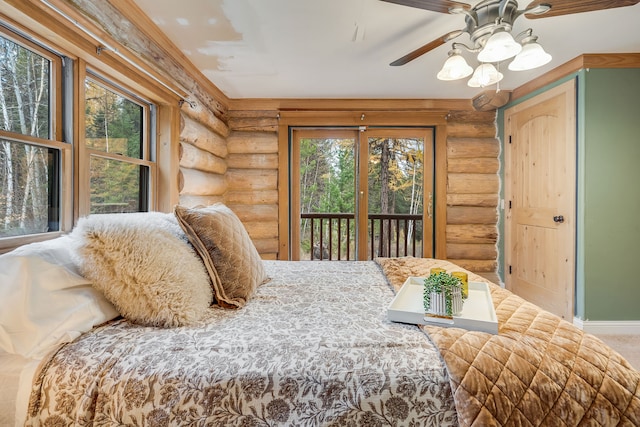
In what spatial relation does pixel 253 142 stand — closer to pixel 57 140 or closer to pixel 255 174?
pixel 255 174

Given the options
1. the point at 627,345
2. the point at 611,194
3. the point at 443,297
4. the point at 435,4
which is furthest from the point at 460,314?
the point at 611,194

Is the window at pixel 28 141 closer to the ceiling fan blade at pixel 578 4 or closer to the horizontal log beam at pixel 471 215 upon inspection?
the ceiling fan blade at pixel 578 4

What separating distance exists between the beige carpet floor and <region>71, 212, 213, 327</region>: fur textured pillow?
9.57ft

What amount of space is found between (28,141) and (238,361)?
1465 millimetres

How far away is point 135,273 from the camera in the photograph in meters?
1.11

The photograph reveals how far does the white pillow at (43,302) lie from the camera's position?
893 mm

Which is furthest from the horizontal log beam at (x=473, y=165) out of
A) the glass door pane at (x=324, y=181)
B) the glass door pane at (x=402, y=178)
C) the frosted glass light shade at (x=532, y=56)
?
the frosted glass light shade at (x=532, y=56)

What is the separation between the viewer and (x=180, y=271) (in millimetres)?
1200

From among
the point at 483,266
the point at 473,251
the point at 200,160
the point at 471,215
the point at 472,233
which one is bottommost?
the point at 483,266

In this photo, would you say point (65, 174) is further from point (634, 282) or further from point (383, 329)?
point (634, 282)

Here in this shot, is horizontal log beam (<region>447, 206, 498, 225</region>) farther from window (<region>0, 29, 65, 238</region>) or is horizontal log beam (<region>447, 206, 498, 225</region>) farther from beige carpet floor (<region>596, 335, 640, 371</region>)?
window (<region>0, 29, 65, 238</region>)

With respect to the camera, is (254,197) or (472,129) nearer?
(472,129)

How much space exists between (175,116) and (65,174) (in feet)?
3.65

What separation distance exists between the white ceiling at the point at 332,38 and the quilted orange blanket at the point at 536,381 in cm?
182
